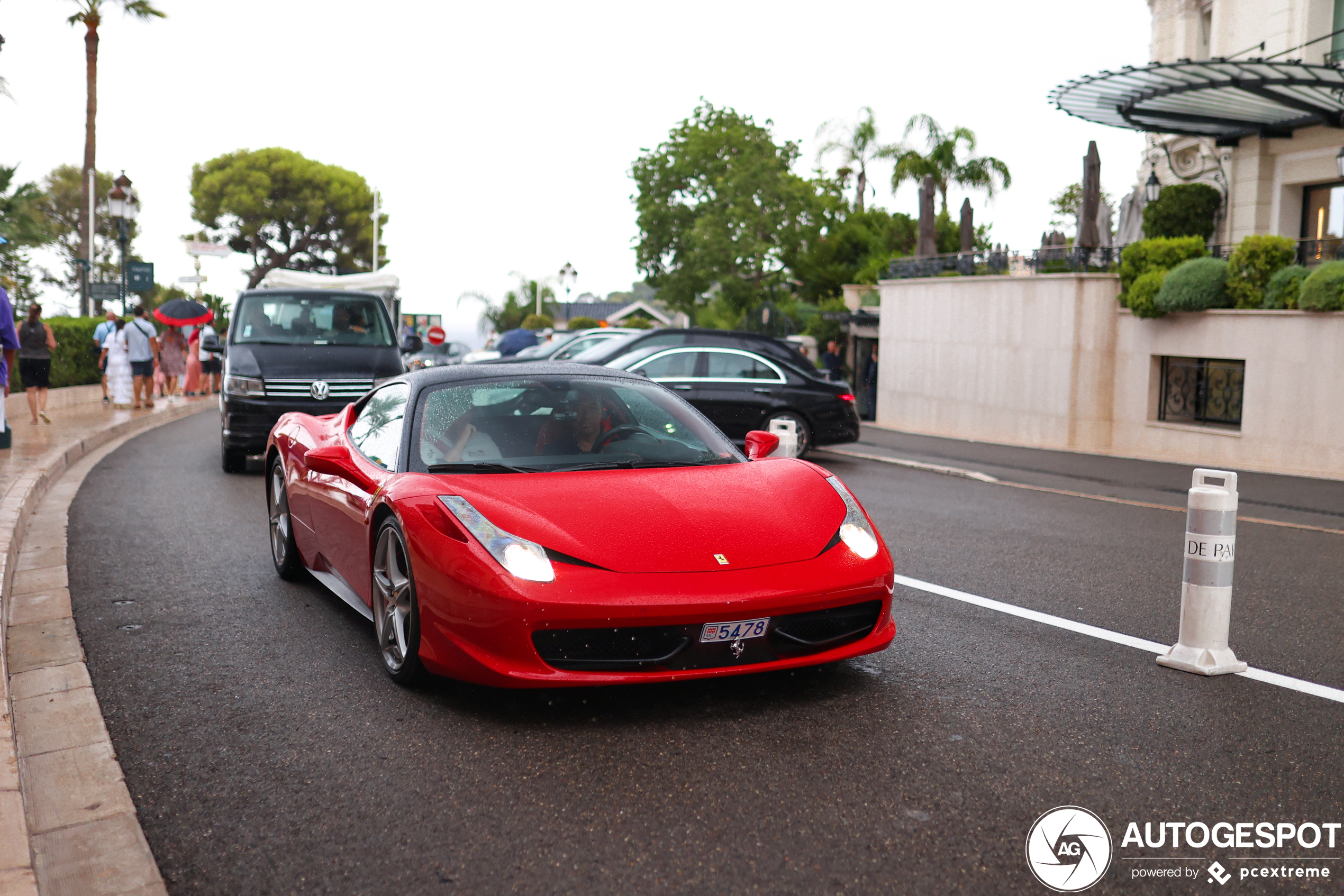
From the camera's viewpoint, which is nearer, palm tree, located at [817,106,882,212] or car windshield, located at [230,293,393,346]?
A: car windshield, located at [230,293,393,346]

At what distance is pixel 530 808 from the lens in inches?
139

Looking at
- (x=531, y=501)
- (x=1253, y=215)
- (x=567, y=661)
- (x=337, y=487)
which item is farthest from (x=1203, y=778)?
(x=1253, y=215)

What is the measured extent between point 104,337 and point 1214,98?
68.2 feet

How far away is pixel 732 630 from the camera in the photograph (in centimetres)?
418

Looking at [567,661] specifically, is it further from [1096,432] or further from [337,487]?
[1096,432]

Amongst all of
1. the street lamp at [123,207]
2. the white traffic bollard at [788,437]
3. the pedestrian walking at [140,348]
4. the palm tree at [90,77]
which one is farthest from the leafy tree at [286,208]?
the white traffic bollard at [788,437]

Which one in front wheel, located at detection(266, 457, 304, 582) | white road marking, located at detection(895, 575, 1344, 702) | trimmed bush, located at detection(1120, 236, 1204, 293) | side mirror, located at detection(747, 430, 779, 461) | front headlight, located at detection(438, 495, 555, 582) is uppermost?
trimmed bush, located at detection(1120, 236, 1204, 293)

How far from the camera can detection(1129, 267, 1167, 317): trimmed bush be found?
20.3 m

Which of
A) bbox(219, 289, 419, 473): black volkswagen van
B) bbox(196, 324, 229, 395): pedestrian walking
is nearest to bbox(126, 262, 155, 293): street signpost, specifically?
bbox(196, 324, 229, 395): pedestrian walking

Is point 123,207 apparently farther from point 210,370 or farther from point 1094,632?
point 1094,632

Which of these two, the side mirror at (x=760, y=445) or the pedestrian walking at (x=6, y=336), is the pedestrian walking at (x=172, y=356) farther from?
the side mirror at (x=760, y=445)

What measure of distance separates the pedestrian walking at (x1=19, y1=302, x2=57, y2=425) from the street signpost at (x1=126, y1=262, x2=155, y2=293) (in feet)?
30.6

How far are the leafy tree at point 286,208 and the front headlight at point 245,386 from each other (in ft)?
169

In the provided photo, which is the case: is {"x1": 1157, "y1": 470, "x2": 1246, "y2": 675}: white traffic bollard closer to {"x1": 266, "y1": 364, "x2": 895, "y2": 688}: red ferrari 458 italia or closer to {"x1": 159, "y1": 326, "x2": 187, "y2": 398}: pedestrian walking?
{"x1": 266, "y1": 364, "x2": 895, "y2": 688}: red ferrari 458 italia
